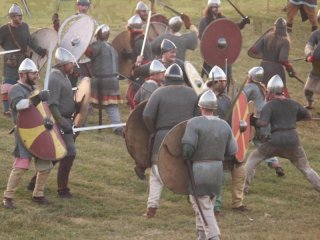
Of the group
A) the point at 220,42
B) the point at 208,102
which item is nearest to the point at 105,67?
the point at 220,42

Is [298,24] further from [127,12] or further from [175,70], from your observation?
[175,70]

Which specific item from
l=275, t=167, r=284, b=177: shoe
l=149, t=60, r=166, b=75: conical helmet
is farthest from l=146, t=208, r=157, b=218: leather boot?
l=275, t=167, r=284, b=177: shoe

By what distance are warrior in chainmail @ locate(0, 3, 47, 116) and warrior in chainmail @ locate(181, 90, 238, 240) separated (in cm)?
552

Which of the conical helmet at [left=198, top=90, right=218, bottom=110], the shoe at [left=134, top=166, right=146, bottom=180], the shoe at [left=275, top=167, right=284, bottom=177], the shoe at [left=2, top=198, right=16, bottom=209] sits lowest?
the shoe at [left=275, top=167, right=284, bottom=177]

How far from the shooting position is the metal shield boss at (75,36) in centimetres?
1216

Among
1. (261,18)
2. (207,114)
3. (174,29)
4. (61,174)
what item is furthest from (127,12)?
(207,114)

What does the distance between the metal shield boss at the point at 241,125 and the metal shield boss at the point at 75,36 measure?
2942 mm

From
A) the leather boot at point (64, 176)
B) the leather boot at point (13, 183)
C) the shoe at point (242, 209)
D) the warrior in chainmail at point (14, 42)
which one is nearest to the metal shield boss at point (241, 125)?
the shoe at point (242, 209)

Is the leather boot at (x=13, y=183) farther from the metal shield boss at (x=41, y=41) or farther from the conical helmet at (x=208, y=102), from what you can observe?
the metal shield boss at (x=41, y=41)

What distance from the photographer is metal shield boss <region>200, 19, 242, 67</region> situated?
13.6 metres

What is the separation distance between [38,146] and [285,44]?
525cm

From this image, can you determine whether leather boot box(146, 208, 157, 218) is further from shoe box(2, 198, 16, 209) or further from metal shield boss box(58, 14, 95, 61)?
metal shield boss box(58, 14, 95, 61)

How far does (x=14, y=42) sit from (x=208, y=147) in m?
5.80

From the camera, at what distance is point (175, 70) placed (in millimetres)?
9492
